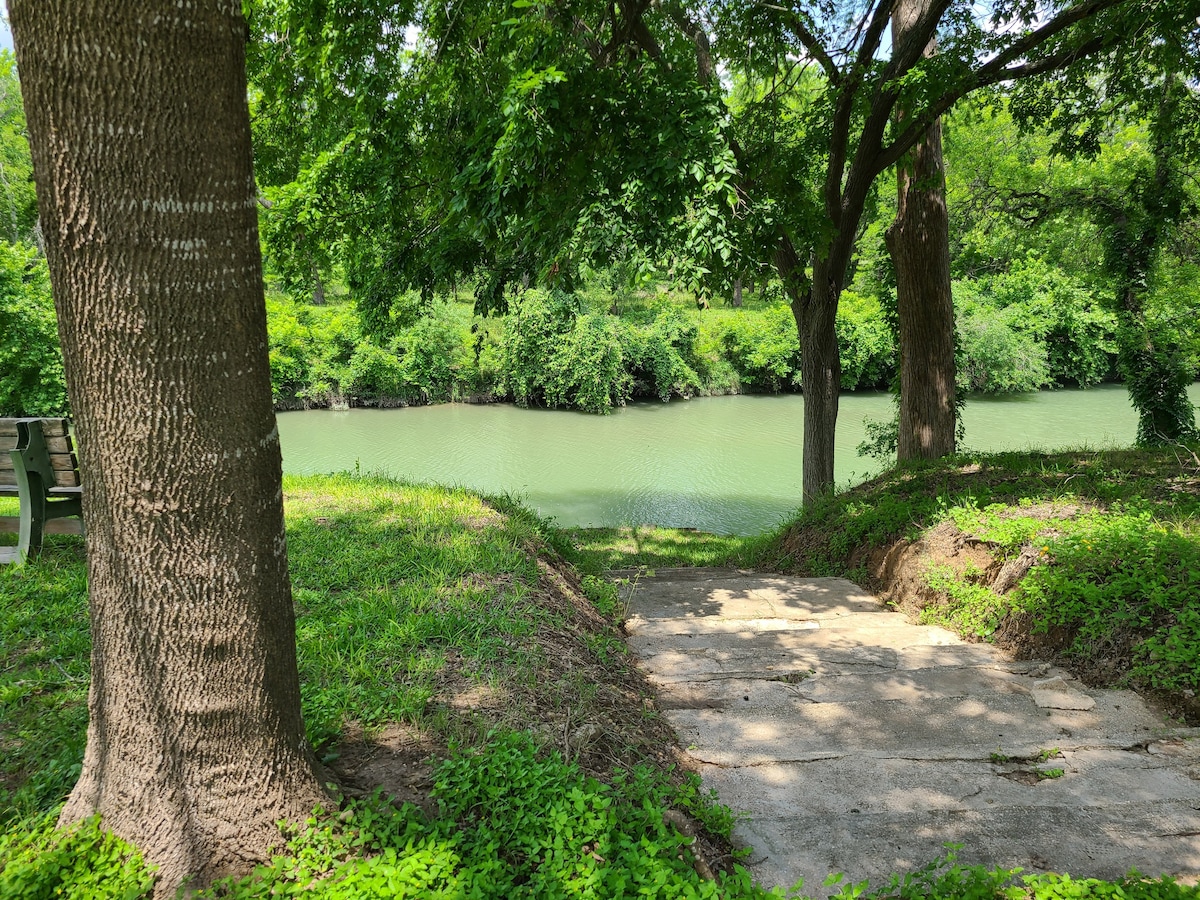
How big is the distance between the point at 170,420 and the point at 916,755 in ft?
9.31

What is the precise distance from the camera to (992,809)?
98.9 inches

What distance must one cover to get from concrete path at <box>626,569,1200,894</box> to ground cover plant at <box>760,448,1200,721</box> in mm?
253

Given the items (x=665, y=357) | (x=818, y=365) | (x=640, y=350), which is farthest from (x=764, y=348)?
(x=818, y=365)

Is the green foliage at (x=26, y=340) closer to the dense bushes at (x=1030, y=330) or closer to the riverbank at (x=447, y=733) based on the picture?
the riverbank at (x=447, y=733)

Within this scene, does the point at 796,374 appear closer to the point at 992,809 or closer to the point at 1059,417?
the point at 1059,417

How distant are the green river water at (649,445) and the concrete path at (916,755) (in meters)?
8.66

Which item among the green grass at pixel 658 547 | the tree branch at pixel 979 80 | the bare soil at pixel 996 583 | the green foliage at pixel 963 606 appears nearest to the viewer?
the bare soil at pixel 996 583

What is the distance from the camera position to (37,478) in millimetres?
4137

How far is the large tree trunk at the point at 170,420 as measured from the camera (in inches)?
63.6

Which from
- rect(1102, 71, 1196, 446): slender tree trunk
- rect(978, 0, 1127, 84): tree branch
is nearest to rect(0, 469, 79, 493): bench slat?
rect(978, 0, 1127, 84): tree branch

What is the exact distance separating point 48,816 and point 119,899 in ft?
1.31

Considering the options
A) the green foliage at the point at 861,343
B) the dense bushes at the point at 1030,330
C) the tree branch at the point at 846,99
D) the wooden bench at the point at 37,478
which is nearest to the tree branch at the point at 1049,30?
the tree branch at the point at 846,99

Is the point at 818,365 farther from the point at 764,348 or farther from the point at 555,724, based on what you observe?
the point at 764,348

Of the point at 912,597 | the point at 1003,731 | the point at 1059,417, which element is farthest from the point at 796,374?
the point at 1003,731
